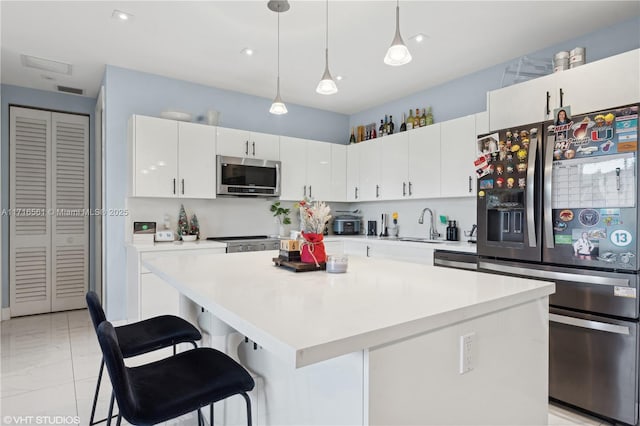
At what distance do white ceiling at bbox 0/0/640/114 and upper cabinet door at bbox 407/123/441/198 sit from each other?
614 millimetres

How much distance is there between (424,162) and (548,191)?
174 cm

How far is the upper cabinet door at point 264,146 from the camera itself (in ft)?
14.1

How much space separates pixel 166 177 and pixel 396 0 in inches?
104

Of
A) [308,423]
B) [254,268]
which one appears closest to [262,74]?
[254,268]

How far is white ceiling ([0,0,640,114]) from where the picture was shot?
2.70 m

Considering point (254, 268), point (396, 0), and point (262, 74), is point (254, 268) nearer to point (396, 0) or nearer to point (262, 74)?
point (396, 0)

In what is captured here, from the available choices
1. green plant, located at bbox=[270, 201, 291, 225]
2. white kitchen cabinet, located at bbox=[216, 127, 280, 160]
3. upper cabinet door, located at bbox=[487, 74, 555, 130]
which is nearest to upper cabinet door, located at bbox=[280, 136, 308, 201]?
white kitchen cabinet, located at bbox=[216, 127, 280, 160]

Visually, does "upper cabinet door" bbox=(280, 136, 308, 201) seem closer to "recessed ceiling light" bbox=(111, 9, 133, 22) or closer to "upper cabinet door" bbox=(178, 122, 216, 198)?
"upper cabinet door" bbox=(178, 122, 216, 198)

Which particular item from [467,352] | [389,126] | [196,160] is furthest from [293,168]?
[467,352]

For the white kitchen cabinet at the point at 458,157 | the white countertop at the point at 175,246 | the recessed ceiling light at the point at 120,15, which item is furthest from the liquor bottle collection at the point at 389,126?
the recessed ceiling light at the point at 120,15

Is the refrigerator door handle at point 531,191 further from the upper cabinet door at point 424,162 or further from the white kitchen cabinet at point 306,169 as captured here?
the white kitchen cabinet at point 306,169

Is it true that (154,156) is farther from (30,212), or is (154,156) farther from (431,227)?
(431,227)

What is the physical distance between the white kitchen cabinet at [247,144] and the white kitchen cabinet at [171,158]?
11cm

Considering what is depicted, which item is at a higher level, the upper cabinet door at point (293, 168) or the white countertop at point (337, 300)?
the upper cabinet door at point (293, 168)
